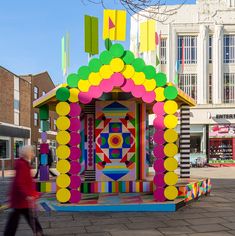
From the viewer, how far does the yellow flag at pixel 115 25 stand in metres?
11.6

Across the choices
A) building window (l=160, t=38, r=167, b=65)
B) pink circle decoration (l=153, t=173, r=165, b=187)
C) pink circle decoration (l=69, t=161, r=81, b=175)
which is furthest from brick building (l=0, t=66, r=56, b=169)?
pink circle decoration (l=153, t=173, r=165, b=187)

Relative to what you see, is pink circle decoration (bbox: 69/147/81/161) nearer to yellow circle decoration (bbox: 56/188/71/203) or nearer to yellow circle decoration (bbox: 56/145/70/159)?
yellow circle decoration (bbox: 56/145/70/159)

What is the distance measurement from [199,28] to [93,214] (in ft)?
104

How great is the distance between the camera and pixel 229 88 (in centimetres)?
3878

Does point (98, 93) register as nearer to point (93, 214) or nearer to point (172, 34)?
point (93, 214)

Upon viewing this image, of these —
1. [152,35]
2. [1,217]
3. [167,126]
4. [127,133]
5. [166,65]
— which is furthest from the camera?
[166,65]

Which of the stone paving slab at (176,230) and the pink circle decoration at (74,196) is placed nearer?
the stone paving slab at (176,230)

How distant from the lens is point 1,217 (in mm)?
10000

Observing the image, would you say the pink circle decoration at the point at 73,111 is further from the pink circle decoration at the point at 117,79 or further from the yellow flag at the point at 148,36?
the yellow flag at the point at 148,36

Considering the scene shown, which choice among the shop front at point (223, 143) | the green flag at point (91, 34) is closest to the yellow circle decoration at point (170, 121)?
the green flag at point (91, 34)

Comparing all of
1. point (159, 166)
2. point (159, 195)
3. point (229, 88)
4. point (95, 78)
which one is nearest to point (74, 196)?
point (159, 195)

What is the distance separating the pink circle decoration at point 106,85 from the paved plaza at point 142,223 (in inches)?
124

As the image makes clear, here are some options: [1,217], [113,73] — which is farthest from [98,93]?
[1,217]

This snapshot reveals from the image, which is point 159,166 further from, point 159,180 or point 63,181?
point 63,181
